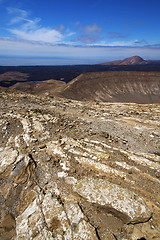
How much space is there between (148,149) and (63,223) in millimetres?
6090

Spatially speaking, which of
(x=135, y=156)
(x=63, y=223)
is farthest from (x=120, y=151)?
(x=63, y=223)

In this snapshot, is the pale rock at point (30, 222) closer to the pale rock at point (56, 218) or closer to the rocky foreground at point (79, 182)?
the rocky foreground at point (79, 182)

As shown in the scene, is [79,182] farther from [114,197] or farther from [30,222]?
[30,222]

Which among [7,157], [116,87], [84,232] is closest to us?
[84,232]

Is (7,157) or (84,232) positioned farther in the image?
(7,157)

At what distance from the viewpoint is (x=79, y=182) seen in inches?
238

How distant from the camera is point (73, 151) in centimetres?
771

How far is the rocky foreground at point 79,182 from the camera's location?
4.72m

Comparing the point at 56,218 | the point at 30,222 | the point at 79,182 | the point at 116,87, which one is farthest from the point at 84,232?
the point at 116,87

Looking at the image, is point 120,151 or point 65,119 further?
point 65,119

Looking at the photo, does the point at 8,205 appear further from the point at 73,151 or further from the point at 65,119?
the point at 65,119

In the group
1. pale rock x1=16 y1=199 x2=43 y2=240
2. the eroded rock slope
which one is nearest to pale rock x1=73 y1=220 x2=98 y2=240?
pale rock x1=16 y1=199 x2=43 y2=240

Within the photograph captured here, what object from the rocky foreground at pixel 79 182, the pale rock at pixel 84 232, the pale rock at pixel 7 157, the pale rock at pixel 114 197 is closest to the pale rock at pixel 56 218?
the rocky foreground at pixel 79 182

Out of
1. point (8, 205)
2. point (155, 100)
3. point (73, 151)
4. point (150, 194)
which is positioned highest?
point (73, 151)
